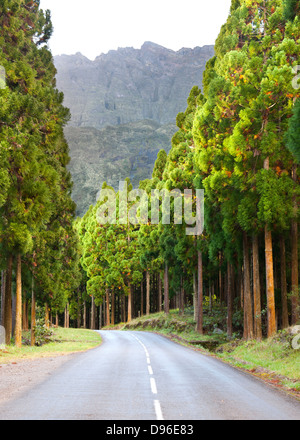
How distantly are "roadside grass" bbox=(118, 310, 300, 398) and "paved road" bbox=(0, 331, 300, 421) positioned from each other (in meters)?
0.80

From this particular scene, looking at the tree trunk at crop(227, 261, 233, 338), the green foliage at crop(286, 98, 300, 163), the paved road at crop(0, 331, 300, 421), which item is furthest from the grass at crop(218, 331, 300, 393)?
the green foliage at crop(286, 98, 300, 163)

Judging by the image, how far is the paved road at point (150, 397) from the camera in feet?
24.3

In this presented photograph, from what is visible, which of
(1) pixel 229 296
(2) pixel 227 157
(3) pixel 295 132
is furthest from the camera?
(1) pixel 229 296

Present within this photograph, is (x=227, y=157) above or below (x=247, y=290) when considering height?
above

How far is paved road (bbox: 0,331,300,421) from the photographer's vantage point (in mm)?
7418

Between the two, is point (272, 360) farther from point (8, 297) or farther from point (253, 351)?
point (8, 297)

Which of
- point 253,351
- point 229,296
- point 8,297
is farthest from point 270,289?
point 8,297

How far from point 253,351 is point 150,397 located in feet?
35.9

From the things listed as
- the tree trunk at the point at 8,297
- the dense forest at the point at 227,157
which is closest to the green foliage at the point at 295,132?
the dense forest at the point at 227,157

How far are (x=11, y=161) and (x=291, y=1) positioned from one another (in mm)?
11833

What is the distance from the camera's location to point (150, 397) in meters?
9.10

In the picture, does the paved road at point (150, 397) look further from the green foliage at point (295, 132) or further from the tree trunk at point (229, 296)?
the tree trunk at point (229, 296)

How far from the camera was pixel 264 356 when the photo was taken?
17.2 metres
